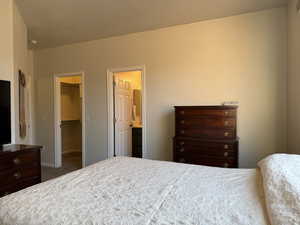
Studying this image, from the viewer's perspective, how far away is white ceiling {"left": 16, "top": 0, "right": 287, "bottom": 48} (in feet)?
9.72

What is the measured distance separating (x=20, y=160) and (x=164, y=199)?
2120 mm

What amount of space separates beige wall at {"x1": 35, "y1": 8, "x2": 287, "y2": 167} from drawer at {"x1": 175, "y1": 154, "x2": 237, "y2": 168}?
56 centimetres

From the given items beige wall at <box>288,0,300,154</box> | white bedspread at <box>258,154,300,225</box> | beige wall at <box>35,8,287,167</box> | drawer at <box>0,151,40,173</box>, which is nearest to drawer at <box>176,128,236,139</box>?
beige wall at <box>35,8,287,167</box>

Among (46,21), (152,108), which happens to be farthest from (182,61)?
Result: (46,21)

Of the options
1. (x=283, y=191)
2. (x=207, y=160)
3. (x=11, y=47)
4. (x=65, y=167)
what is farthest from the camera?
(x=65, y=167)

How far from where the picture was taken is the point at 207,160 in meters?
2.81

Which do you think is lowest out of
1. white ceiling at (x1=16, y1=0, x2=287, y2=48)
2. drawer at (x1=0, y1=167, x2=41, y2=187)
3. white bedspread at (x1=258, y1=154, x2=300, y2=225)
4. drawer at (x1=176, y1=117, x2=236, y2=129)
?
drawer at (x1=0, y1=167, x2=41, y2=187)

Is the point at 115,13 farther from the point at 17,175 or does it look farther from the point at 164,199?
the point at 164,199

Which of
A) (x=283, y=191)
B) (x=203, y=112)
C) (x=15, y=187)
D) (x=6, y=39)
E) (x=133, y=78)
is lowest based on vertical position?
(x=15, y=187)

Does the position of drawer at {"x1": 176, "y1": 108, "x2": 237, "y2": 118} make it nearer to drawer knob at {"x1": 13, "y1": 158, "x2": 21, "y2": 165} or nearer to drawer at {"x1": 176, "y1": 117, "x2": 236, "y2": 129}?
drawer at {"x1": 176, "y1": 117, "x2": 236, "y2": 129}

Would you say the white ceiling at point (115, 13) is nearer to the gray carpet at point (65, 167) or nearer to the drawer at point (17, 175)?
the drawer at point (17, 175)

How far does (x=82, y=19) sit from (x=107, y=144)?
2.35 metres

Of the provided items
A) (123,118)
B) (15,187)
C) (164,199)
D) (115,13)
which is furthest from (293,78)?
(15,187)

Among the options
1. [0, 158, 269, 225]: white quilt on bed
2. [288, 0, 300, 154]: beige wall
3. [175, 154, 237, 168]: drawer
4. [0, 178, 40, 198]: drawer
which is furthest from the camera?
[175, 154, 237, 168]: drawer
